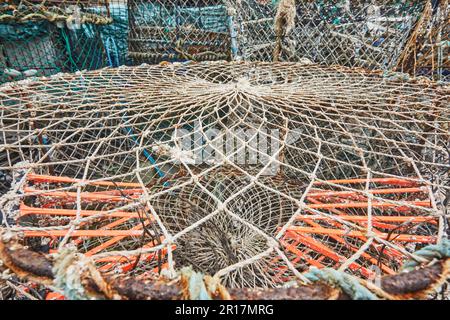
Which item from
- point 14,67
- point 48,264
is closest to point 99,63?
point 14,67

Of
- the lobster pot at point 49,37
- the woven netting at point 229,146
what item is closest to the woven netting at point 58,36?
the lobster pot at point 49,37

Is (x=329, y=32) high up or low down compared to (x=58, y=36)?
down

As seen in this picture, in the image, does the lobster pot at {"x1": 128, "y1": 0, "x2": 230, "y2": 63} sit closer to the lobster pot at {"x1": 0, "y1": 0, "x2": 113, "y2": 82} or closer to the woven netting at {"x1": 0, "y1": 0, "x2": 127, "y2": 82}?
the woven netting at {"x1": 0, "y1": 0, "x2": 127, "y2": 82}

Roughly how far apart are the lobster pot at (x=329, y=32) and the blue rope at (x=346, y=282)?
2.24 m

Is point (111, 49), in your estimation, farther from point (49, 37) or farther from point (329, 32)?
point (329, 32)

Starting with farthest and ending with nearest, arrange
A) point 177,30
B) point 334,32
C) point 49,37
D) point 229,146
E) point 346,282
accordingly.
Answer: point 177,30
point 49,37
point 334,32
point 229,146
point 346,282

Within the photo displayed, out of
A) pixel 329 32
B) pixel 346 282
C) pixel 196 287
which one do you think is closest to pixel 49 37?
pixel 329 32

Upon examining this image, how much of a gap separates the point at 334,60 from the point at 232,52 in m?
0.97

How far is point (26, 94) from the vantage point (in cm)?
147

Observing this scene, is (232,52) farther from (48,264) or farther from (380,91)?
(48,264)

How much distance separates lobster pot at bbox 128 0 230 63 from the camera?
2994 millimetres

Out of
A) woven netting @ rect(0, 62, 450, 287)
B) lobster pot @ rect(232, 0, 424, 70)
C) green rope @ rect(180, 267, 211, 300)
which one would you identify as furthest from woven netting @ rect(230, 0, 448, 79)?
green rope @ rect(180, 267, 211, 300)

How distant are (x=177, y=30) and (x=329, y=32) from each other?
1539mm

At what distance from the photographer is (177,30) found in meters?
3.01
